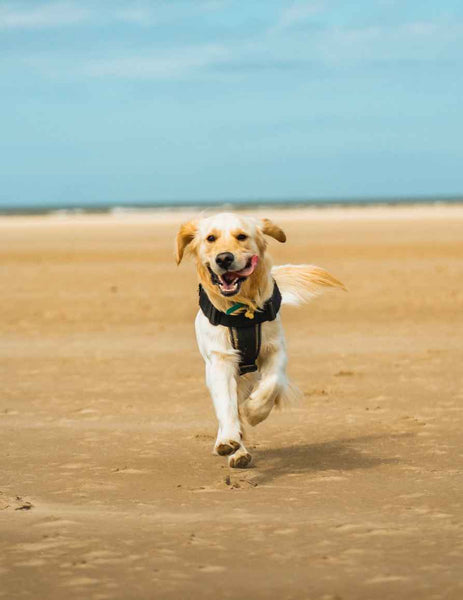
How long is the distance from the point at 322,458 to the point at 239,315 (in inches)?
34.6

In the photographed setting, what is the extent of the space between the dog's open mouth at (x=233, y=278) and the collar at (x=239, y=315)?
0.17 meters

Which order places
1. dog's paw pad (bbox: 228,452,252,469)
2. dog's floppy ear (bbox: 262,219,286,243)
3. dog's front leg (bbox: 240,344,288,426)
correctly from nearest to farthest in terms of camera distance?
1. dog's paw pad (bbox: 228,452,252,469)
2. dog's front leg (bbox: 240,344,288,426)
3. dog's floppy ear (bbox: 262,219,286,243)

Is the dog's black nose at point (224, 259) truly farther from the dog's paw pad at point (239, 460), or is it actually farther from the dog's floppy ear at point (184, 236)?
the dog's paw pad at point (239, 460)

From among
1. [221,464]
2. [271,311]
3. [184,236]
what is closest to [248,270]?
[271,311]

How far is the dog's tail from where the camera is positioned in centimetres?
625

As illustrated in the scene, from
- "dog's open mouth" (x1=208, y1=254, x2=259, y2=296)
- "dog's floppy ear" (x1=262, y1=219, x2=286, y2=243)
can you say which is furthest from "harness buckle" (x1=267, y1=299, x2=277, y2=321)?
"dog's floppy ear" (x1=262, y1=219, x2=286, y2=243)

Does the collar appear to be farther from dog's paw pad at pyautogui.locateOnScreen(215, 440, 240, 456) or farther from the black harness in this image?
dog's paw pad at pyautogui.locateOnScreen(215, 440, 240, 456)

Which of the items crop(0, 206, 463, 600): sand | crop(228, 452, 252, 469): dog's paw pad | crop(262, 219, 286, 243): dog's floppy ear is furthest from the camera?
crop(262, 219, 286, 243): dog's floppy ear

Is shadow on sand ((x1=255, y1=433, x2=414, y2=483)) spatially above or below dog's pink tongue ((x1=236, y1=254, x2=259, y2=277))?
below

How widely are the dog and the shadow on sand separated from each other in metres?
0.18

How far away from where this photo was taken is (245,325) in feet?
18.1

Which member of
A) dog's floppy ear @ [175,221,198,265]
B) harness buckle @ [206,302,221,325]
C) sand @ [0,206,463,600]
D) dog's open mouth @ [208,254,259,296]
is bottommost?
sand @ [0,206,463,600]

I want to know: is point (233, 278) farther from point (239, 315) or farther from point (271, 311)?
point (271, 311)

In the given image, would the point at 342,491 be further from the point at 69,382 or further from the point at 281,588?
the point at 69,382
